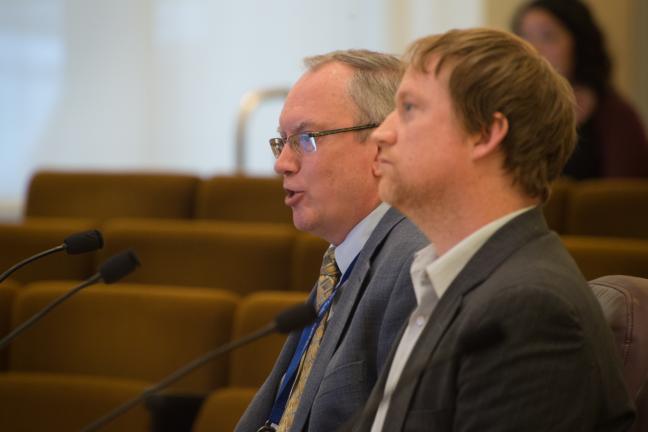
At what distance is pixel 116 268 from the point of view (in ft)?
4.81

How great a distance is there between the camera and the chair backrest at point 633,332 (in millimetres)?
1482

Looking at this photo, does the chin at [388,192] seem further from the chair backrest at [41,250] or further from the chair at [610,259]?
the chair backrest at [41,250]

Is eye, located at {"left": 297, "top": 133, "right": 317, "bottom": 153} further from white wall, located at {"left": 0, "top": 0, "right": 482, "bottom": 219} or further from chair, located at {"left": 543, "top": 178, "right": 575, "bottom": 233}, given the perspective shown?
white wall, located at {"left": 0, "top": 0, "right": 482, "bottom": 219}

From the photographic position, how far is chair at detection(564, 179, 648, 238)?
3047mm

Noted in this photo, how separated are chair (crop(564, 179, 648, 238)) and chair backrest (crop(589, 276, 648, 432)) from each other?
1.55 metres

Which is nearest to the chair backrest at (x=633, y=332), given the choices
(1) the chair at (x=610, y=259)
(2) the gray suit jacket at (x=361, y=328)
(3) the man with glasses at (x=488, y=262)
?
(3) the man with glasses at (x=488, y=262)

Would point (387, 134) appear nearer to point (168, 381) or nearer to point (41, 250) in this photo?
point (168, 381)

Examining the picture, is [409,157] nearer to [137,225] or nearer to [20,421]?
[20,421]

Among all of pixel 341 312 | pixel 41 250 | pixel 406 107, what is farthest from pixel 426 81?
pixel 41 250

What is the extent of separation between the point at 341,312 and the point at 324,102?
40 cm

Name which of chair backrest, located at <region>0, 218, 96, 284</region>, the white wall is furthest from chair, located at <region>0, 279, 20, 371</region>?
the white wall

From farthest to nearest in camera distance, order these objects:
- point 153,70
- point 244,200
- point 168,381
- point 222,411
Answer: point 153,70, point 244,200, point 222,411, point 168,381

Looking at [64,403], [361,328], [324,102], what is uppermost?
[324,102]

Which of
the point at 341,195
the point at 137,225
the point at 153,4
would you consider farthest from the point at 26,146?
the point at 341,195
